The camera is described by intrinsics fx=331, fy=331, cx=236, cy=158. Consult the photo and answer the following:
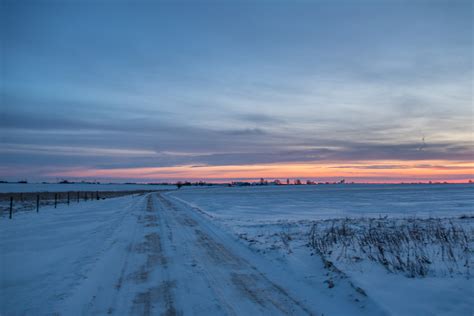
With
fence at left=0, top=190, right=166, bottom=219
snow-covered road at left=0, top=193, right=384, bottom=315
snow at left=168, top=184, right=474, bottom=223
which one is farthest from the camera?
fence at left=0, top=190, right=166, bottom=219

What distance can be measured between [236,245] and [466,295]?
703 cm

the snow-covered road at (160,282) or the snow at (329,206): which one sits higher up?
the snow-covered road at (160,282)

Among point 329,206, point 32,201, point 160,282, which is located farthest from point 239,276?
point 32,201

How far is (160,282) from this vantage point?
7.00 metres

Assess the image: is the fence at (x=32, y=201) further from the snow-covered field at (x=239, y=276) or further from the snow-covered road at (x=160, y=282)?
the snow-covered field at (x=239, y=276)

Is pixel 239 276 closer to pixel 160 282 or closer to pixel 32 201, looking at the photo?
pixel 160 282

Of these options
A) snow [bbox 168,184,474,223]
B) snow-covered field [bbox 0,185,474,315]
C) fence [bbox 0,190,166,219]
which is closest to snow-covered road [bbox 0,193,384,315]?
snow-covered field [bbox 0,185,474,315]

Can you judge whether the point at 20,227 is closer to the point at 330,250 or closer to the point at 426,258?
the point at 330,250

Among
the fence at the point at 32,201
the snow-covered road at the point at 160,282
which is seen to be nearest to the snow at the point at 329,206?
the snow-covered road at the point at 160,282

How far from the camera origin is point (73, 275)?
24.9ft

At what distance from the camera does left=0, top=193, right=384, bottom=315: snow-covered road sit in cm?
565

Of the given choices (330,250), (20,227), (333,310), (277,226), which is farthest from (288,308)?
(20,227)

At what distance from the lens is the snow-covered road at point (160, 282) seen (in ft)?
18.5

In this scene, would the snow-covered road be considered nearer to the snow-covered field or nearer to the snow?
the snow-covered field
